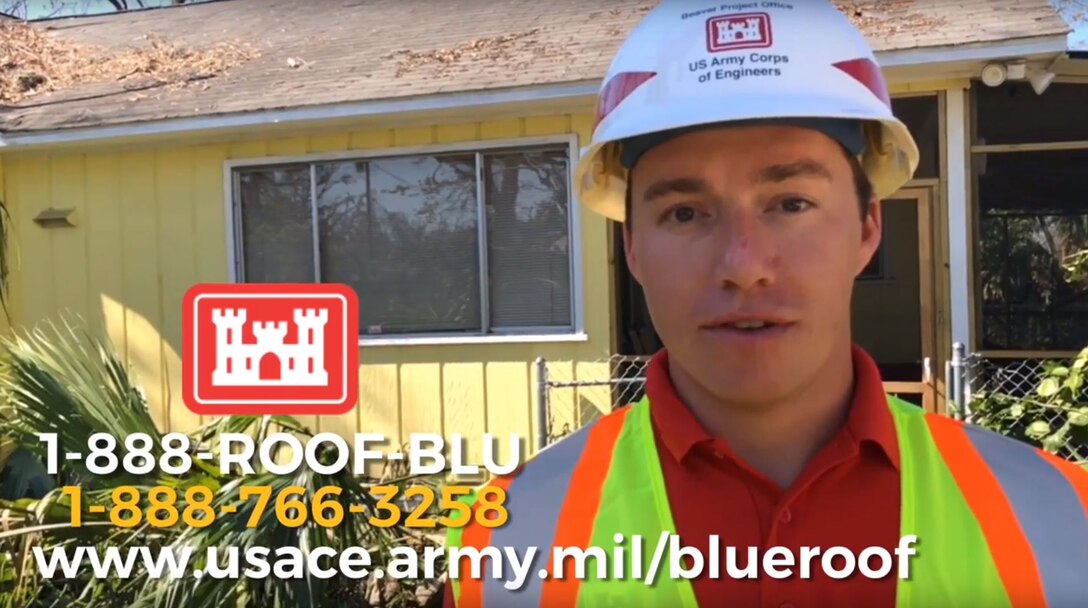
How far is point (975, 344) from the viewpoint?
19.8ft

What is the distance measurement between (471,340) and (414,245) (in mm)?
778

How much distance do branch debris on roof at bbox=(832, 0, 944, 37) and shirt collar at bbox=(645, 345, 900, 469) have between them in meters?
4.54

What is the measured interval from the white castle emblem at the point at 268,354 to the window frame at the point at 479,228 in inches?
82.8

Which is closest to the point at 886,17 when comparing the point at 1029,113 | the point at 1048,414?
the point at 1029,113

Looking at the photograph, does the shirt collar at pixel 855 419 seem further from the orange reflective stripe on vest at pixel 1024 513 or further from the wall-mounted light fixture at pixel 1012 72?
the wall-mounted light fixture at pixel 1012 72

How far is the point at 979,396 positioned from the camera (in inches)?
190

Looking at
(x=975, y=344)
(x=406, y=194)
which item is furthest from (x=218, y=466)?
(x=975, y=344)

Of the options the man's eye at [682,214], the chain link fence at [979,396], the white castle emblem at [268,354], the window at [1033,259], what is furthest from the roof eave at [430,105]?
the man's eye at [682,214]

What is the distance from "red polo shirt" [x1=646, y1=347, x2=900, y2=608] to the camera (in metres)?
1.48

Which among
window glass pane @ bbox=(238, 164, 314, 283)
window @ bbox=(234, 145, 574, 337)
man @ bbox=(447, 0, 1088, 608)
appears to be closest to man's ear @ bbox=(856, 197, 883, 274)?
man @ bbox=(447, 0, 1088, 608)

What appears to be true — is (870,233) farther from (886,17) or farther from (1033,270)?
(1033,270)

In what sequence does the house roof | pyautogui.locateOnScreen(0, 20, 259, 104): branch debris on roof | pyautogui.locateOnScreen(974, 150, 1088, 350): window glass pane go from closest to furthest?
the house roof
pyautogui.locateOnScreen(0, 20, 259, 104): branch debris on roof
pyautogui.locateOnScreen(974, 150, 1088, 350): window glass pane

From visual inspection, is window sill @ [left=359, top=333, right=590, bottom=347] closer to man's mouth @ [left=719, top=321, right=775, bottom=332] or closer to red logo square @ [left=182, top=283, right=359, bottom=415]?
red logo square @ [left=182, top=283, right=359, bottom=415]

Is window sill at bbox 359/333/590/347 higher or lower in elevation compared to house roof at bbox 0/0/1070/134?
lower
